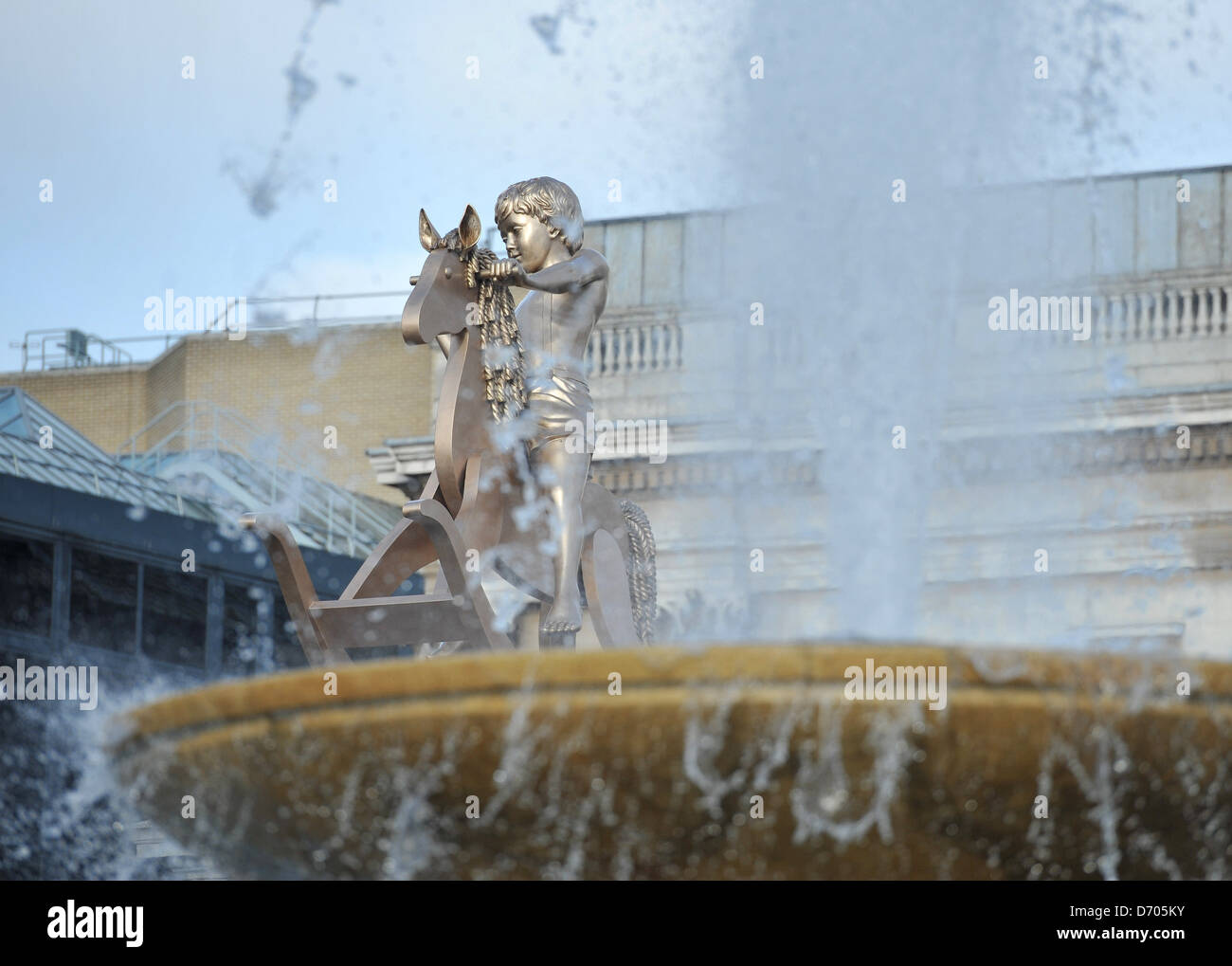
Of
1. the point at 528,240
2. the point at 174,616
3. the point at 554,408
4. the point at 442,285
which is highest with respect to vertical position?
the point at 528,240

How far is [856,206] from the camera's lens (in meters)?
9.98

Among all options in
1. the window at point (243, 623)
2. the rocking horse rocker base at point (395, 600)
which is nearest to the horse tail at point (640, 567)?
the rocking horse rocker base at point (395, 600)

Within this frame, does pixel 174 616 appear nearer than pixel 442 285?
No

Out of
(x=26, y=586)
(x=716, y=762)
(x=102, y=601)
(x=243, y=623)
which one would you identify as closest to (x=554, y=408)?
(x=716, y=762)

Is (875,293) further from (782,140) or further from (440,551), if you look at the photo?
(440,551)

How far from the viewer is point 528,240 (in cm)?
680

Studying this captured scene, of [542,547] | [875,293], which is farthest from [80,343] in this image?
[542,547]

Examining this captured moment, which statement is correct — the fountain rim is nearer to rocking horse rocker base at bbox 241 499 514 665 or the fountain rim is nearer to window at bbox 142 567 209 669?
rocking horse rocker base at bbox 241 499 514 665

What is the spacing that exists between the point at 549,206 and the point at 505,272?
73 centimetres

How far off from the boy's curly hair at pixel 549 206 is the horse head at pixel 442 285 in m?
0.65

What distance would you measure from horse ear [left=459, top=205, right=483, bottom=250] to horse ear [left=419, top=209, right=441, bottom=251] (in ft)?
0.26

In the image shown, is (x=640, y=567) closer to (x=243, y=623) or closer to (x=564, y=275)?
(x=564, y=275)

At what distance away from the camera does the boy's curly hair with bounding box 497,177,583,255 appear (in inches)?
267
